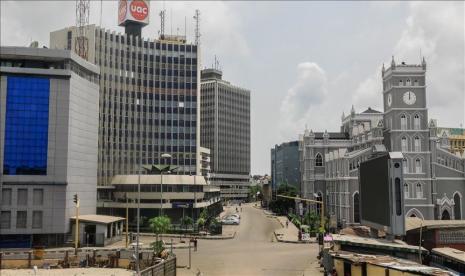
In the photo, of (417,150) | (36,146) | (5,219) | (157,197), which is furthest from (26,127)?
(417,150)

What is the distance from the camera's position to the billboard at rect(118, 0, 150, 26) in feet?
452

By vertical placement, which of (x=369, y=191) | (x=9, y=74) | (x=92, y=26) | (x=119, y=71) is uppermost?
(x=92, y=26)

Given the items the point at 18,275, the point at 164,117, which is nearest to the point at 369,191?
the point at 18,275

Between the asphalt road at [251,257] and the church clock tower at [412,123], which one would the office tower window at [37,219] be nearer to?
the asphalt road at [251,257]

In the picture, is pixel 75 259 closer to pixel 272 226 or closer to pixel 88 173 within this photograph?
pixel 88 173

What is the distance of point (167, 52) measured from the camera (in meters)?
139

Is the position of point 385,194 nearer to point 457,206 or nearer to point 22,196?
point 457,206

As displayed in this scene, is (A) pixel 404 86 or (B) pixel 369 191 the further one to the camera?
A: (A) pixel 404 86

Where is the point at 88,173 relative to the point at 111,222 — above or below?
above

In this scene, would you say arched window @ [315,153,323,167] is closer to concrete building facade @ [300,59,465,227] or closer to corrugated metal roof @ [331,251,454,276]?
concrete building facade @ [300,59,465,227]

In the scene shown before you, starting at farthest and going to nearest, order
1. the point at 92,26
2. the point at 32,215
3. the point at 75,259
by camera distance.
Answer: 1. the point at 92,26
2. the point at 32,215
3. the point at 75,259

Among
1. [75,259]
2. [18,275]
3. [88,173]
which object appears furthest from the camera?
[88,173]

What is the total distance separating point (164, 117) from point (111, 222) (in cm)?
5527

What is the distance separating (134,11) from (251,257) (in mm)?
91883
